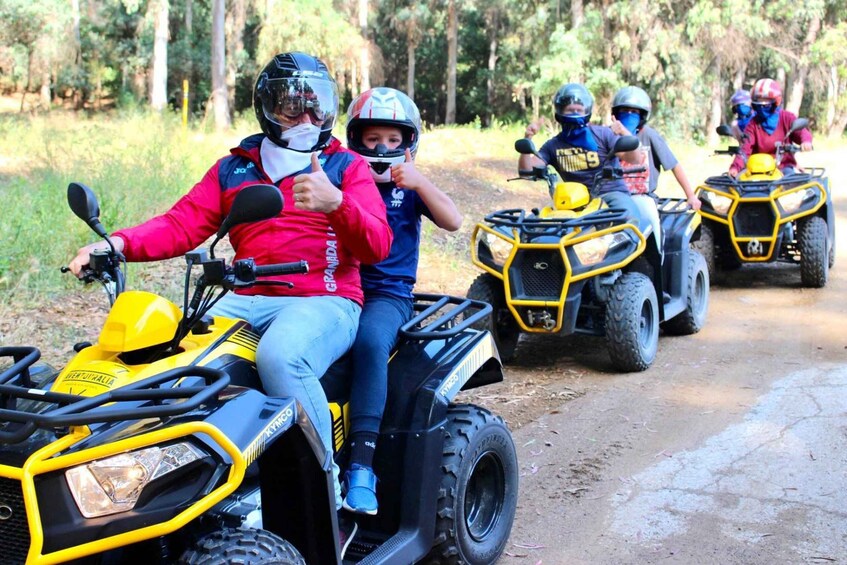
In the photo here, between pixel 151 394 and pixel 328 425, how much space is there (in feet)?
3.08

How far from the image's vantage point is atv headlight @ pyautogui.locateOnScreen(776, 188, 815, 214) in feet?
33.3

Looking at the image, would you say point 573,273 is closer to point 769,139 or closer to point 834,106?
point 769,139

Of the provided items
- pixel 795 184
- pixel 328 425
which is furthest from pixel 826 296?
pixel 328 425

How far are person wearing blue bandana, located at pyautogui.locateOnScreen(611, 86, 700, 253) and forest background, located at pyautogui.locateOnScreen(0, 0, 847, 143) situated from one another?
50.6 ft

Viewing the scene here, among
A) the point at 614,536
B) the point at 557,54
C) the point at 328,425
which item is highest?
the point at 557,54

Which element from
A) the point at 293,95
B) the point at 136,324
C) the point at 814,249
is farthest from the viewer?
the point at 814,249

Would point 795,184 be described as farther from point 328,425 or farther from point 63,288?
point 328,425

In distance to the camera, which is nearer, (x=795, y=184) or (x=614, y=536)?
(x=614, y=536)

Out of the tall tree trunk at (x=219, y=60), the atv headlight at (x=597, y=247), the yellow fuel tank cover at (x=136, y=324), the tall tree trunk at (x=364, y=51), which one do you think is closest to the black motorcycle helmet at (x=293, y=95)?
the yellow fuel tank cover at (x=136, y=324)

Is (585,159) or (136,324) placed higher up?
(585,159)

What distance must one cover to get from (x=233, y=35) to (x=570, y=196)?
98.8 ft

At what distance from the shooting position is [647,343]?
747 centimetres

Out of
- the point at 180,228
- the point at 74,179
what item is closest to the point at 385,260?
the point at 180,228

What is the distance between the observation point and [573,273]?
6910 mm
